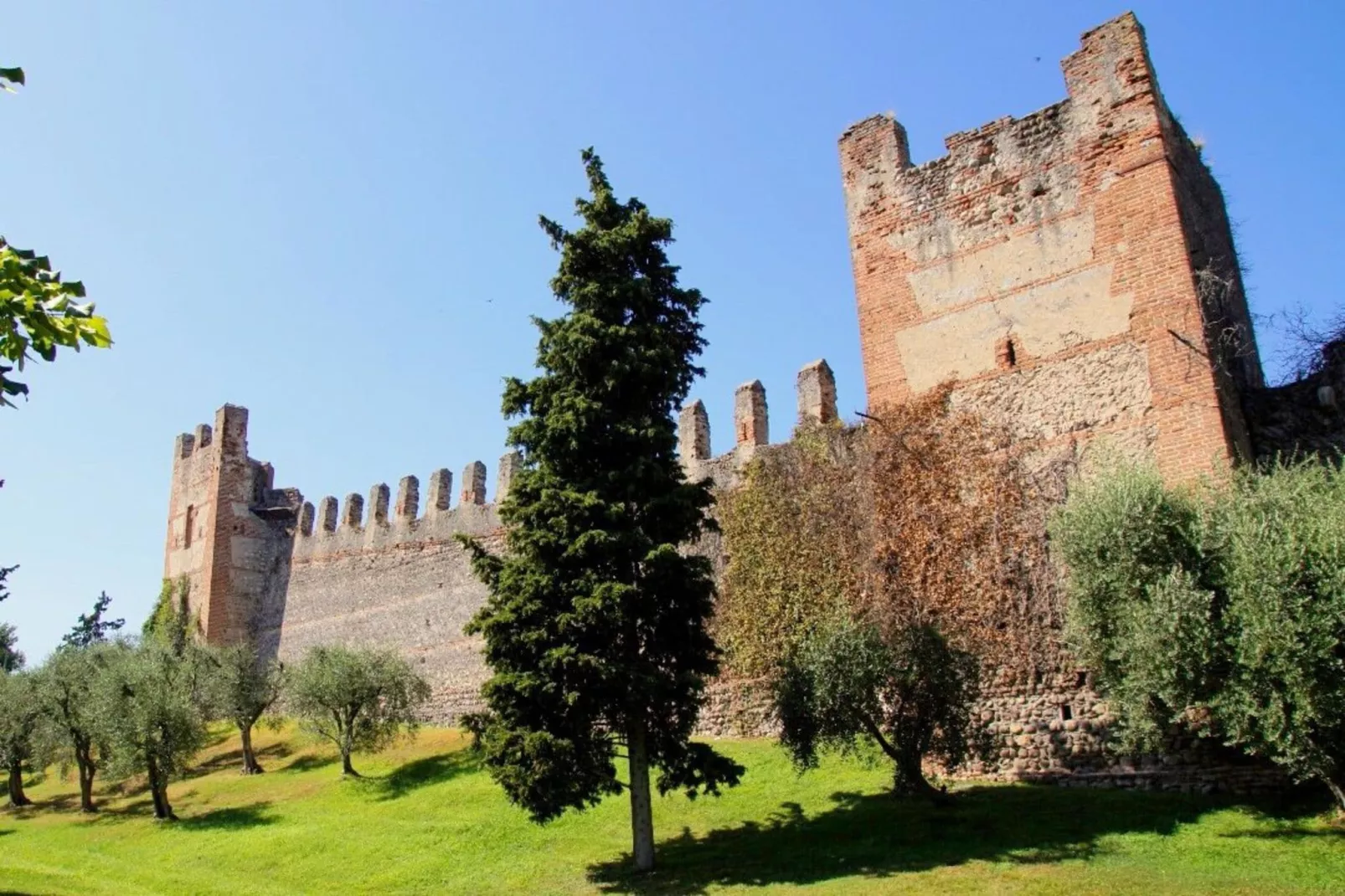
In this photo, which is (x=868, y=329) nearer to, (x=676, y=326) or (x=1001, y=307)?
(x=1001, y=307)

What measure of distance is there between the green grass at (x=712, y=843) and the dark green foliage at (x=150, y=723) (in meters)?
0.97

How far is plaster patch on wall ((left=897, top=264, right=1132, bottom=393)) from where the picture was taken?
15875 millimetres

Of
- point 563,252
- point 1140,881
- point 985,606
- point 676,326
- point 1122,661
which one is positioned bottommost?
point 1140,881

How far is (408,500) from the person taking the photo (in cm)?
2955

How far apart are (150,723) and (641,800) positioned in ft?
42.2

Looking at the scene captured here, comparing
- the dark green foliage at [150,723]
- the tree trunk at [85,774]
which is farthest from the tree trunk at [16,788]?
the dark green foliage at [150,723]

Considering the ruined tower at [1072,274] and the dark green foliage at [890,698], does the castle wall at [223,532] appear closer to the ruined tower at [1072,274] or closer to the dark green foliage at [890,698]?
the ruined tower at [1072,274]

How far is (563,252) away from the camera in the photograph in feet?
51.6

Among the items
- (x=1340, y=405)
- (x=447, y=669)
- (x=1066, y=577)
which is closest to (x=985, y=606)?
(x=1066, y=577)

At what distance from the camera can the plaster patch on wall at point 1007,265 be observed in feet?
53.5

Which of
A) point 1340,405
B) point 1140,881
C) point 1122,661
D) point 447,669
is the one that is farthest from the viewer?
point 447,669

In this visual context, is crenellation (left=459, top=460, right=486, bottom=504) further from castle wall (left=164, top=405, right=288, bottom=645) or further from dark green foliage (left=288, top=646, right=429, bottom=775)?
castle wall (left=164, top=405, right=288, bottom=645)

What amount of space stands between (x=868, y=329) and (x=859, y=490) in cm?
265

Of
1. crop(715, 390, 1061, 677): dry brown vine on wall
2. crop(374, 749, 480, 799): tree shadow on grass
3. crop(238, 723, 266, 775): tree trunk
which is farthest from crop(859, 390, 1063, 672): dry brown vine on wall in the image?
crop(238, 723, 266, 775): tree trunk
